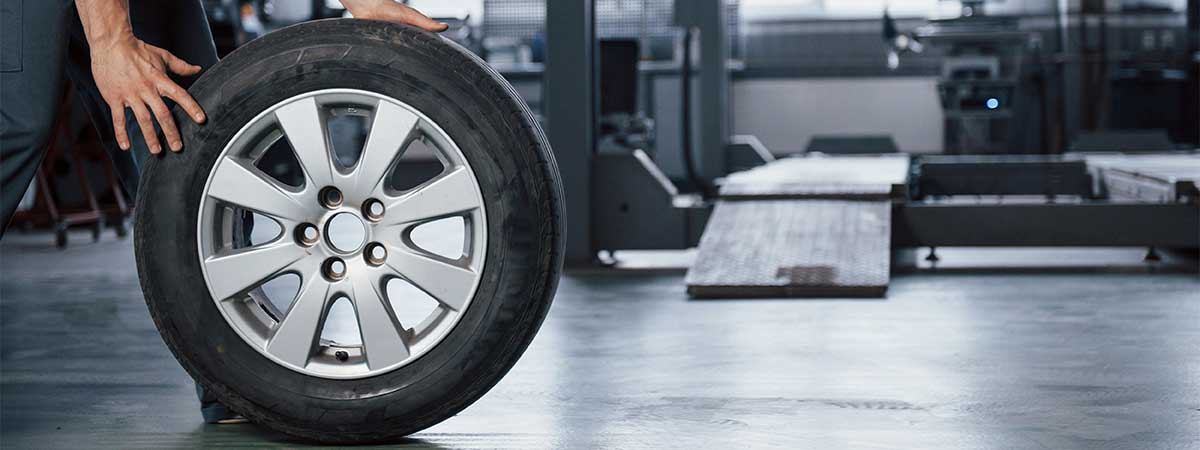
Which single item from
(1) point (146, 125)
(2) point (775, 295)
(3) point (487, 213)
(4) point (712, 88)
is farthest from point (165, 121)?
(4) point (712, 88)

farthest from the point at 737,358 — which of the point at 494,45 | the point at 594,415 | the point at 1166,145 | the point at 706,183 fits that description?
the point at 494,45

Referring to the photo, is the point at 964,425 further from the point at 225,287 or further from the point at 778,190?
the point at 778,190

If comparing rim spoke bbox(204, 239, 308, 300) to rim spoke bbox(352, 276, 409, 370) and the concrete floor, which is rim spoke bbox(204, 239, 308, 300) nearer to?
rim spoke bbox(352, 276, 409, 370)

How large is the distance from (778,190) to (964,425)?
2929 mm

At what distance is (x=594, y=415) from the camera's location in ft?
7.31

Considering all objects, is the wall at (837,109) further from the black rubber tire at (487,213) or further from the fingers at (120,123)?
the fingers at (120,123)

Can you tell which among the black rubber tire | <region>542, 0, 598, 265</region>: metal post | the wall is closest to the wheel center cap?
the black rubber tire

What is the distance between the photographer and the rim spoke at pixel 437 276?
191 centimetres

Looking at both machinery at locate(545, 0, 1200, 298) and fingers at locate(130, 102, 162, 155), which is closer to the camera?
fingers at locate(130, 102, 162, 155)

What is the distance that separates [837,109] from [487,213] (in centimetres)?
1100

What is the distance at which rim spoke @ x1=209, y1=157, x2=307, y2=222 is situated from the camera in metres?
1.92

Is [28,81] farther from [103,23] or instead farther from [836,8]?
[836,8]

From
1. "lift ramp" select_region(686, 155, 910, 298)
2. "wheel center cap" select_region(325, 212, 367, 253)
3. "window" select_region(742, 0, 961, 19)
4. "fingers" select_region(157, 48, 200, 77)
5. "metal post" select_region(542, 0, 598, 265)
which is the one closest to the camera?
"wheel center cap" select_region(325, 212, 367, 253)

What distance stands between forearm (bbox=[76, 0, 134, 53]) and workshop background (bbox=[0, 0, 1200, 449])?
25.2 inches
